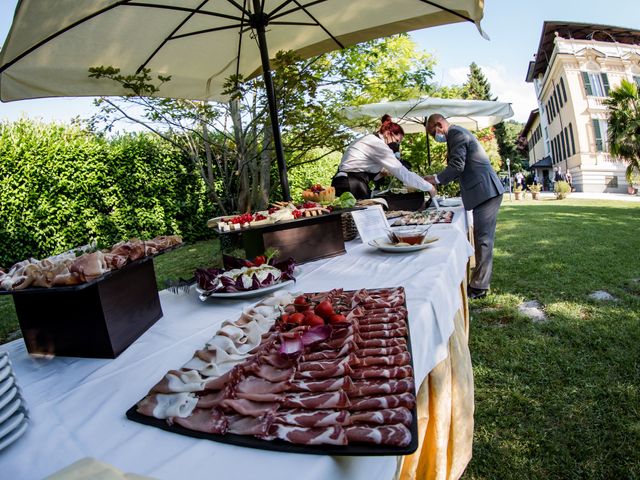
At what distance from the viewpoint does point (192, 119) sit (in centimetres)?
647

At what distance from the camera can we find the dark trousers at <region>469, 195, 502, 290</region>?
4035mm

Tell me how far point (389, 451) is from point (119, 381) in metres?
0.70

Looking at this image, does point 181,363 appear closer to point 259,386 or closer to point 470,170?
point 259,386

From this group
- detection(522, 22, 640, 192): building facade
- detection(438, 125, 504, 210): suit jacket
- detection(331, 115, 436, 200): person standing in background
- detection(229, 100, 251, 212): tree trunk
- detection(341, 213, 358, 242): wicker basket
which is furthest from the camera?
detection(522, 22, 640, 192): building facade

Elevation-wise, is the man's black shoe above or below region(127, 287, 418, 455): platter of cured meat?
below

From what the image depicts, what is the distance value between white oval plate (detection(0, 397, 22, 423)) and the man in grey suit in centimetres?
388

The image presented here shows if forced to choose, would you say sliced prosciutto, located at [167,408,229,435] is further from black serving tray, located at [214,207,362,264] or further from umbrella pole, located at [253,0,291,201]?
umbrella pole, located at [253,0,291,201]

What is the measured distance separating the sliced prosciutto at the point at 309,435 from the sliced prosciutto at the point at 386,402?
0.06 m

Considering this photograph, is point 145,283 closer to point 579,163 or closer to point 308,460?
point 308,460

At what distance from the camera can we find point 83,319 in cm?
104

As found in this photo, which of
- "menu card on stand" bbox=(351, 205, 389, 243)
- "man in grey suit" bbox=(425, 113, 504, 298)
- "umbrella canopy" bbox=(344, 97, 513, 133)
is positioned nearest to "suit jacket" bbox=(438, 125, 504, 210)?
"man in grey suit" bbox=(425, 113, 504, 298)

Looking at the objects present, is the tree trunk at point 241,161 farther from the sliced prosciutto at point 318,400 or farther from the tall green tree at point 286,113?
the sliced prosciutto at point 318,400

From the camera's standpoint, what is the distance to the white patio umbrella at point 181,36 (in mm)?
1919

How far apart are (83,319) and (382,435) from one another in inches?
35.4
